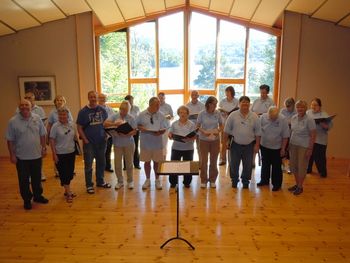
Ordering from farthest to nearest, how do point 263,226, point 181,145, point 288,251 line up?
1. point 181,145
2. point 263,226
3. point 288,251

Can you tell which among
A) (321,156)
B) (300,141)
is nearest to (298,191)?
(300,141)

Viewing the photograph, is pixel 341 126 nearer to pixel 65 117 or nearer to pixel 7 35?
pixel 65 117

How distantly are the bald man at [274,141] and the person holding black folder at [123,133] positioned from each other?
6.92ft

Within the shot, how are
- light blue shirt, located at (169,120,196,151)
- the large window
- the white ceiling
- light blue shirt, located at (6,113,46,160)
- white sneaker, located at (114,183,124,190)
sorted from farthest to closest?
1. the large window
2. the white ceiling
3. white sneaker, located at (114,183,124,190)
4. light blue shirt, located at (169,120,196,151)
5. light blue shirt, located at (6,113,46,160)

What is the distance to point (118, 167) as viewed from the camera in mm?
5363

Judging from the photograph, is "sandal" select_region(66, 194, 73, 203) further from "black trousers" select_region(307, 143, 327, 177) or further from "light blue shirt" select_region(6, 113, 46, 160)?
"black trousers" select_region(307, 143, 327, 177)

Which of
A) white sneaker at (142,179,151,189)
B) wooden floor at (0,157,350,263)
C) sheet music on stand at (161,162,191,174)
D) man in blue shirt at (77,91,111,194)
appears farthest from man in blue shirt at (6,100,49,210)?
sheet music on stand at (161,162,191,174)

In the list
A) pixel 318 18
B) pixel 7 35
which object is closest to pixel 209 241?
pixel 318 18

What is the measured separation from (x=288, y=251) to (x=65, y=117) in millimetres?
3393

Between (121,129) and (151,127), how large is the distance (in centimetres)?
47

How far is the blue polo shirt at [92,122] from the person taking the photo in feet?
16.5

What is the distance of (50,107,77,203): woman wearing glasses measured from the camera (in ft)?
15.4

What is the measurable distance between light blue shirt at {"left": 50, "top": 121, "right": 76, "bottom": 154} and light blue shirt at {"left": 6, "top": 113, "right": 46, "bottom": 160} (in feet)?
0.74

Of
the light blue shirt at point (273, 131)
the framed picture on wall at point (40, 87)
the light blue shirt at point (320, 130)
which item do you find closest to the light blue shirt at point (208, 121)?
the light blue shirt at point (273, 131)
